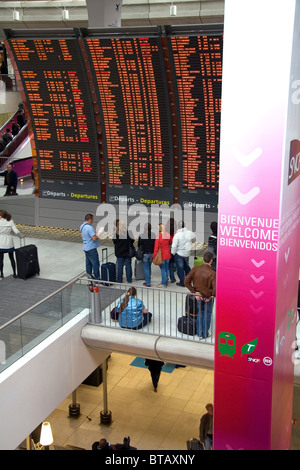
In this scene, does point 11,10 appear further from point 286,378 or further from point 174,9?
point 286,378

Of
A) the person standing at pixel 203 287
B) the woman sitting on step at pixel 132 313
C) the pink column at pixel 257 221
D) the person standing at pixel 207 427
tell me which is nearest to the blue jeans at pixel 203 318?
the person standing at pixel 203 287

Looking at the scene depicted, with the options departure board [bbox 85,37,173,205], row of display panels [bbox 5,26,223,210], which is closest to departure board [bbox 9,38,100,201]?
row of display panels [bbox 5,26,223,210]

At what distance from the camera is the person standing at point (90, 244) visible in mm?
11195

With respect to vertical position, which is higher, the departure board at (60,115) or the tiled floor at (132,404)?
the departure board at (60,115)

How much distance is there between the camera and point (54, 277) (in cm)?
1227

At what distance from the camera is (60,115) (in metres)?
12.6

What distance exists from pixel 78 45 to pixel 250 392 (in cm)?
797

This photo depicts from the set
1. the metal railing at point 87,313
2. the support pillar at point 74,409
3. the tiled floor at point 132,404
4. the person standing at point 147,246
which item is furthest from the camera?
the support pillar at point 74,409

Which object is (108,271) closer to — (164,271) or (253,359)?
(164,271)

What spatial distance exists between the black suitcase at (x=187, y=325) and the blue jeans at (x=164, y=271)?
173 cm

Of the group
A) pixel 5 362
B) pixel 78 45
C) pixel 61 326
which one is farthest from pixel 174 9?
pixel 5 362

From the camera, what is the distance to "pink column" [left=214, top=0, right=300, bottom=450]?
5.07 meters

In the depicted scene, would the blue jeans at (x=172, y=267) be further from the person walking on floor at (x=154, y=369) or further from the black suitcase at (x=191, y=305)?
the person walking on floor at (x=154, y=369)

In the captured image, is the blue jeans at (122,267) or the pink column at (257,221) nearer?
the pink column at (257,221)
